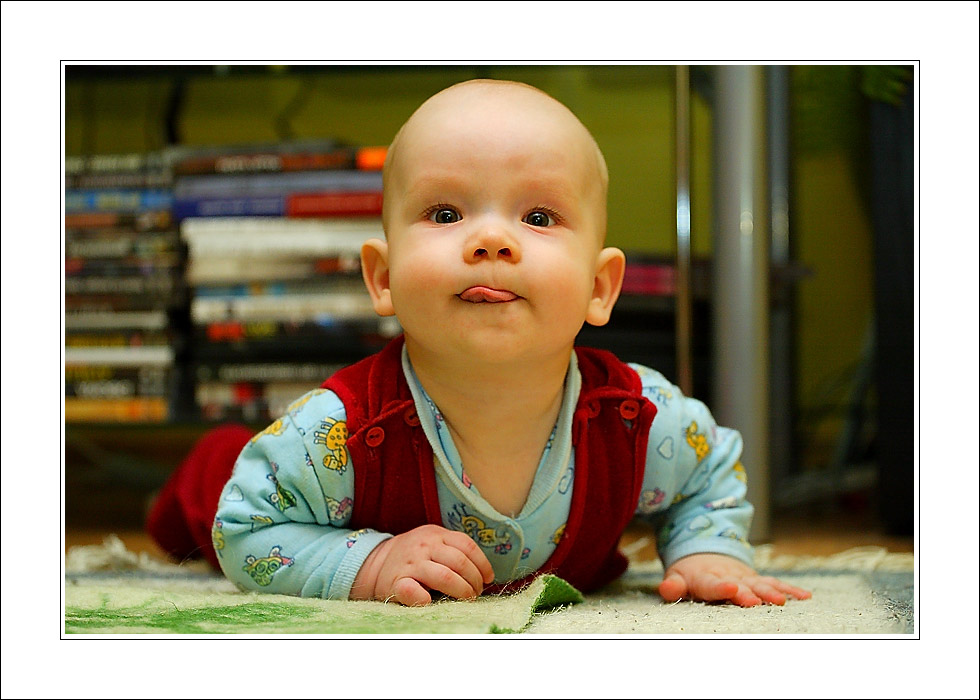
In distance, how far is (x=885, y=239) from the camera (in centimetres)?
115

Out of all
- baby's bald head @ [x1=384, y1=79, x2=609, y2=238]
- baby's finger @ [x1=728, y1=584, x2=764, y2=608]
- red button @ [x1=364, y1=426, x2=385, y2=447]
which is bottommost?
baby's finger @ [x1=728, y1=584, x2=764, y2=608]

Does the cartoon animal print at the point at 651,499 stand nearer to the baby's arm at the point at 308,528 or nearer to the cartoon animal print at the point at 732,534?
the cartoon animal print at the point at 732,534

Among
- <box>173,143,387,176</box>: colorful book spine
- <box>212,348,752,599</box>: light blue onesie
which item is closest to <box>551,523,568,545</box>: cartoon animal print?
<box>212,348,752,599</box>: light blue onesie

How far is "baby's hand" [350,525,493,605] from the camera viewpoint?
2.07ft

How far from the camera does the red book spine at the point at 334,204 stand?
135cm

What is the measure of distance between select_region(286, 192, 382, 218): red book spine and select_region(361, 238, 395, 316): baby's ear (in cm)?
61

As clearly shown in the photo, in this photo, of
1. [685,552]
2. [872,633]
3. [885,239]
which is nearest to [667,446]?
[685,552]

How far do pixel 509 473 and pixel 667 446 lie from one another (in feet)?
0.46

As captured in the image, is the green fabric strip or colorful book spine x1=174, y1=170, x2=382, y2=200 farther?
colorful book spine x1=174, y1=170, x2=382, y2=200

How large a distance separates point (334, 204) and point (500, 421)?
714 millimetres

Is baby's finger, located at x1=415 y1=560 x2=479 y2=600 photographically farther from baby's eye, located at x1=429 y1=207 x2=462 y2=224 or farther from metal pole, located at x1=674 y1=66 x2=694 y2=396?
metal pole, located at x1=674 y1=66 x2=694 y2=396

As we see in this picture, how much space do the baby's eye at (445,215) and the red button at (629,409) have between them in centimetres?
21

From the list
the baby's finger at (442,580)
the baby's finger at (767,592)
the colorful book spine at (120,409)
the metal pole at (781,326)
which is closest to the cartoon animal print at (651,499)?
the baby's finger at (767,592)

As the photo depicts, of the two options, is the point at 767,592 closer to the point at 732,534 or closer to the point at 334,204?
the point at 732,534
